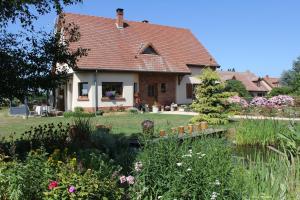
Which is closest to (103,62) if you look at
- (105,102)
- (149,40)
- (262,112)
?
(105,102)

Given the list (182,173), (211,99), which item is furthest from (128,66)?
(182,173)

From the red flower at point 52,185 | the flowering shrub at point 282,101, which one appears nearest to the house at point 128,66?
the flowering shrub at point 282,101

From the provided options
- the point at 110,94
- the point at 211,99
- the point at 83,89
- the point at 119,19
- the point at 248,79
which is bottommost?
the point at 211,99

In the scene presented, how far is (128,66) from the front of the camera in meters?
31.1

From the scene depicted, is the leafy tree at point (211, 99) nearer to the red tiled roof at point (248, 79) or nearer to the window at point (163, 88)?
the window at point (163, 88)

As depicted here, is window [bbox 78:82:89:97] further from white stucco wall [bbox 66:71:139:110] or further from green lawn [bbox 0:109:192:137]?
green lawn [bbox 0:109:192:137]

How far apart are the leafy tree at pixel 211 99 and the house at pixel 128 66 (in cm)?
1119

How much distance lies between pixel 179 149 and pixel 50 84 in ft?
10.8

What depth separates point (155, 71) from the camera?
106ft

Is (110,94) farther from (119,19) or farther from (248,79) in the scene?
(248,79)

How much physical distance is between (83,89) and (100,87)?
3.97 ft

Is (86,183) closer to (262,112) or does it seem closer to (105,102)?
(262,112)

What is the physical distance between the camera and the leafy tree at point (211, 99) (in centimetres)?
1866

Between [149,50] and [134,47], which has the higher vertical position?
[134,47]
